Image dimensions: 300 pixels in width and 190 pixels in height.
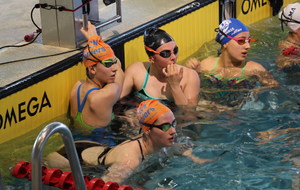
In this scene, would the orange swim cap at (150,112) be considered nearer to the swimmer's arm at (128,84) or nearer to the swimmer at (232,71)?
the swimmer's arm at (128,84)

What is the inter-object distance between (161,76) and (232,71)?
0.74 m

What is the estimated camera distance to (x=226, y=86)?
5.96 meters

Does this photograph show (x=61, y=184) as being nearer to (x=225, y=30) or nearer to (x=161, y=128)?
(x=161, y=128)

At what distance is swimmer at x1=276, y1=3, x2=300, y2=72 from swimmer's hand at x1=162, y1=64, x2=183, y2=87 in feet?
4.70

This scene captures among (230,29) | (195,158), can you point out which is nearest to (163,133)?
(195,158)

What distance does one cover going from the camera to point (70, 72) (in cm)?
563

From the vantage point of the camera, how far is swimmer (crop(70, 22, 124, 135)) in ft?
16.9

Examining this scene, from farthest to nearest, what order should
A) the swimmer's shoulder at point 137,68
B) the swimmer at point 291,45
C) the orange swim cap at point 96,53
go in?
the swimmer at point 291,45
the swimmer's shoulder at point 137,68
the orange swim cap at point 96,53

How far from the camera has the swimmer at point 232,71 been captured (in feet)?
19.2

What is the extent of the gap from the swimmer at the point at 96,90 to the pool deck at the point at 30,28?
417 mm

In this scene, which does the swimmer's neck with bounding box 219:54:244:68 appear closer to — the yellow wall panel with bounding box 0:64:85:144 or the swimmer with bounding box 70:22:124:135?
the swimmer with bounding box 70:22:124:135

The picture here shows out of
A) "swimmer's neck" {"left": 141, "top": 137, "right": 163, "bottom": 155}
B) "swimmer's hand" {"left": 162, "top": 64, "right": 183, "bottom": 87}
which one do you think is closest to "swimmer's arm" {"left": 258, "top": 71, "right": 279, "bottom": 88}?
"swimmer's hand" {"left": 162, "top": 64, "right": 183, "bottom": 87}

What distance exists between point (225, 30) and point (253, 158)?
1.56 m

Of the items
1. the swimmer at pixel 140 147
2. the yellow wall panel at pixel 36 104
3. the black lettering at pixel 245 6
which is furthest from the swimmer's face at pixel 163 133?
the black lettering at pixel 245 6
